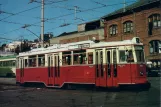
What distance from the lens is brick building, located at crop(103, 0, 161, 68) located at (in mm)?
38438

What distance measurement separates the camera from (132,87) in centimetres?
1834

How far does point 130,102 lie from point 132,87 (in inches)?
220

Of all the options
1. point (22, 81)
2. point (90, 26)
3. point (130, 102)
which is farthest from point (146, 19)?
point (130, 102)

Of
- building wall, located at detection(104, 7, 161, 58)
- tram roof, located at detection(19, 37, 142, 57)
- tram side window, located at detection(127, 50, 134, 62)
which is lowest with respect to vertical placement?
tram side window, located at detection(127, 50, 134, 62)

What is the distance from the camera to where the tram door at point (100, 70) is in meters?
18.1

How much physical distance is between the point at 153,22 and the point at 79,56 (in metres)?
22.5

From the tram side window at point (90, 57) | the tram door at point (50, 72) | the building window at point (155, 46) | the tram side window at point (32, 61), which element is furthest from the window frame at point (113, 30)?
the tram side window at point (90, 57)

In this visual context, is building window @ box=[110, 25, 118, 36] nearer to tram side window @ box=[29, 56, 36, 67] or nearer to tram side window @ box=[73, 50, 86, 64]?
tram side window @ box=[29, 56, 36, 67]

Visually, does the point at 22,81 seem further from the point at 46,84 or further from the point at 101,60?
the point at 101,60

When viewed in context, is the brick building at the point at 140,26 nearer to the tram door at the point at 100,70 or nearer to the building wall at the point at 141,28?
the building wall at the point at 141,28

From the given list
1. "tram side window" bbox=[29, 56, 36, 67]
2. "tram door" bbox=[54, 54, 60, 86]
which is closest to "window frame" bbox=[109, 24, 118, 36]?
"tram side window" bbox=[29, 56, 36, 67]

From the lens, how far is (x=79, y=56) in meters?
19.7

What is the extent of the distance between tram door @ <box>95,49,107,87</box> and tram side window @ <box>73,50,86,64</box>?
113cm

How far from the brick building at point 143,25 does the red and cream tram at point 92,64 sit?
62.3 feet
